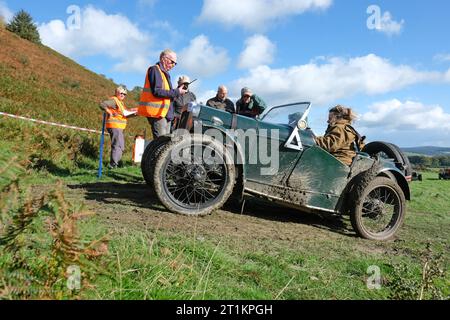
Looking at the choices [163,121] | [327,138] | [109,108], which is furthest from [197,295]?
[109,108]

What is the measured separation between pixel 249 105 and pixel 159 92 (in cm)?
209

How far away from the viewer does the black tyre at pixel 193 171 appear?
4.48 meters

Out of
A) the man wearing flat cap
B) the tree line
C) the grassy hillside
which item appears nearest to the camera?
the man wearing flat cap

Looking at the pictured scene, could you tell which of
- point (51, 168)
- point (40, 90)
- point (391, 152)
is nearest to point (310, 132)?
point (391, 152)

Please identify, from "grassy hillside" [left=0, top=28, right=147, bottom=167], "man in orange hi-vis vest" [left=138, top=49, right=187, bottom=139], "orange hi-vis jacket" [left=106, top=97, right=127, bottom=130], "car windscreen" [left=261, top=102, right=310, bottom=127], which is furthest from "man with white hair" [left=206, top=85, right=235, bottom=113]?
"grassy hillside" [left=0, top=28, right=147, bottom=167]

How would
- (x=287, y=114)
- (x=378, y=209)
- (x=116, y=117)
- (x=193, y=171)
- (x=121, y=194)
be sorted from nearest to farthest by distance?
(x=193, y=171)
(x=378, y=209)
(x=287, y=114)
(x=121, y=194)
(x=116, y=117)

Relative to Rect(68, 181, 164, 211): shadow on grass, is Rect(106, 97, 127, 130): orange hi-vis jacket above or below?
above

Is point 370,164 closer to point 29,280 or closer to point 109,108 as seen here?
point 29,280

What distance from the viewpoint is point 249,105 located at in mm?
7582

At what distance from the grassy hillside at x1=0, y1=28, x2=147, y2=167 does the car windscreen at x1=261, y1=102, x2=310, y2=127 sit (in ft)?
10.4

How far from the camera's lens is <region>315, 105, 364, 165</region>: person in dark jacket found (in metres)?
5.18

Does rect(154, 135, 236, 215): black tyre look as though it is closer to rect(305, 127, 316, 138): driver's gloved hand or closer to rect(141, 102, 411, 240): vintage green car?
rect(141, 102, 411, 240): vintage green car

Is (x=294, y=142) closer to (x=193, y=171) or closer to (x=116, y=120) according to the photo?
(x=193, y=171)

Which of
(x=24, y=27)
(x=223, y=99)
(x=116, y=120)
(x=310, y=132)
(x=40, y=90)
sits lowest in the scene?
(x=310, y=132)
